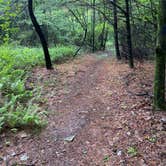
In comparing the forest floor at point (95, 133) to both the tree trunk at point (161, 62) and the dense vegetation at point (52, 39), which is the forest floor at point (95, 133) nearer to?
the tree trunk at point (161, 62)

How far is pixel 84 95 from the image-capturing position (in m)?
7.78

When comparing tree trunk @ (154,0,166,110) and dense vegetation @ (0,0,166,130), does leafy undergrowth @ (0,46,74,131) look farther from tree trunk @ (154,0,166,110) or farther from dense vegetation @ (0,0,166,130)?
tree trunk @ (154,0,166,110)

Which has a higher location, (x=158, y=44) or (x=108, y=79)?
(x=158, y=44)

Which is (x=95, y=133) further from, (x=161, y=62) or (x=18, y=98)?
(x=18, y=98)

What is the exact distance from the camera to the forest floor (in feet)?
14.6

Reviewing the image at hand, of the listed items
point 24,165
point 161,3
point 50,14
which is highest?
point 50,14

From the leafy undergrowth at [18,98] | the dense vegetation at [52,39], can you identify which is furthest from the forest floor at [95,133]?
the dense vegetation at [52,39]

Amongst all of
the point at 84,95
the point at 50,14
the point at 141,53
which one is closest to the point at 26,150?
the point at 84,95

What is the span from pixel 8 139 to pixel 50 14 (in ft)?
57.5

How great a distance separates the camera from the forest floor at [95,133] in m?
4.45

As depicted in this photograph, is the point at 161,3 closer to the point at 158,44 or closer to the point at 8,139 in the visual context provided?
the point at 158,44

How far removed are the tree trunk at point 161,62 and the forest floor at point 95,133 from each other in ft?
1.08

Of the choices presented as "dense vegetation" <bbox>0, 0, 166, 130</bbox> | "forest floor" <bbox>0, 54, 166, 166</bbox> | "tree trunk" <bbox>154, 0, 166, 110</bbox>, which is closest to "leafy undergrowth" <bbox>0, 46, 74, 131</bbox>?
"dense vegetation" <bbox>0, 0, 166, 130</bbox>

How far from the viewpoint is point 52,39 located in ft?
80.6
